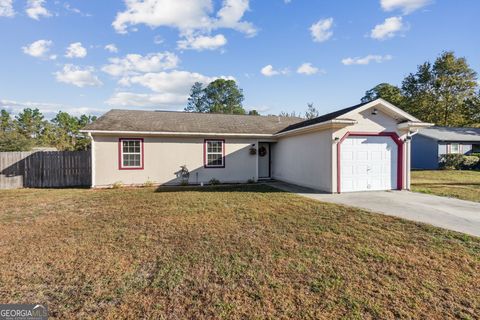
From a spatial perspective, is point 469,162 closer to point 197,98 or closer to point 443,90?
point 443,90

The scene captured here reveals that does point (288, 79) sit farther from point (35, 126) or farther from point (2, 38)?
point (35, 126)

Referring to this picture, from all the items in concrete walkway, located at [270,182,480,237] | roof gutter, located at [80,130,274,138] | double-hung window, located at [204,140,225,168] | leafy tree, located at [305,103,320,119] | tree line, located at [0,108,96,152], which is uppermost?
leafy tree, located at [305,103,320,119]

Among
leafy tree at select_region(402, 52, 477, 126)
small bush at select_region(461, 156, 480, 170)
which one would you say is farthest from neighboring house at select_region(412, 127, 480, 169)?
leafy tree at select_region(402, 52, 477, 126)

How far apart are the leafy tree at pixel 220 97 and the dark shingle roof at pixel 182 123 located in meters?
34.9

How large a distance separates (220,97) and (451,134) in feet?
126

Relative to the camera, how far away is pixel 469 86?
3148 cm

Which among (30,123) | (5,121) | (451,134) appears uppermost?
(30,123)

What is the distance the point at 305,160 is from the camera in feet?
37.5

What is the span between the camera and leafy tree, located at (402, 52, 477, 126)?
31422 millimetres

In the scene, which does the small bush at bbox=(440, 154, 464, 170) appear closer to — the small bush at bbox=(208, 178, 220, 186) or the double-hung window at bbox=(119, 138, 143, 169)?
the small bush at bbox=(208, 178, 220, 186)

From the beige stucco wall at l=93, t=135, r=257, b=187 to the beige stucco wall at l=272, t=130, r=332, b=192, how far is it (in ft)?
5.11

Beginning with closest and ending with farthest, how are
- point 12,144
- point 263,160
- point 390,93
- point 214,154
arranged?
point 214,154 < point 263,160 < point 12,144 < point 390,93

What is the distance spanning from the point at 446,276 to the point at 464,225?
3.18 metres

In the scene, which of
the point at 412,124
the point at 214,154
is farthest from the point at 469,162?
the point at 214,154
